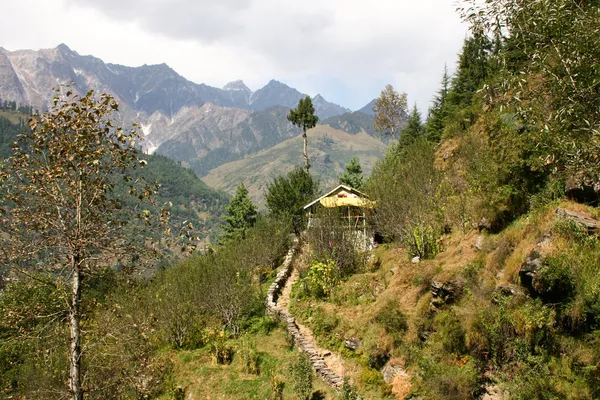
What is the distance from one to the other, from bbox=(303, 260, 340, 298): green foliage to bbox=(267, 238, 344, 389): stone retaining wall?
1.79 metres

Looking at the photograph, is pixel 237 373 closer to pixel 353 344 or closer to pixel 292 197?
pixel 353 344

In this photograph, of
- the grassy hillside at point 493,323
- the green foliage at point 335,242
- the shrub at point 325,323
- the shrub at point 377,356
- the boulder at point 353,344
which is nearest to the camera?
the grassy hillside at point 493,323

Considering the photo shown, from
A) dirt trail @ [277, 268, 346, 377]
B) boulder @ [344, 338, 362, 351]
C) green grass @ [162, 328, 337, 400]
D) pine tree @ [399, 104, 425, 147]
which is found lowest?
green grass @ [162, 328, 337, 400]

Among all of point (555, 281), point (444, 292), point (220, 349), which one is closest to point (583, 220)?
point (555, 281)

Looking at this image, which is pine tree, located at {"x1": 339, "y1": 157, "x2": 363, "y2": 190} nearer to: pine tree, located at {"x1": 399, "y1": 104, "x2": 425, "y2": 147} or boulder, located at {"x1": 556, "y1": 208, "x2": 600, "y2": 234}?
pine tree, located at {"x1": 399, "y1": 104, "x2": 425, "y2": 147}

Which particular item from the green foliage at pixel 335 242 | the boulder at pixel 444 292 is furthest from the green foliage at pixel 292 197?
the boulder at pixel 444 292

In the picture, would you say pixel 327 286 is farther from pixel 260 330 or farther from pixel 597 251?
pixel 597 251

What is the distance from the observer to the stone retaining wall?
41.6 feet

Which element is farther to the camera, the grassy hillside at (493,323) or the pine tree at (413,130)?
the pine tree at (413,130)

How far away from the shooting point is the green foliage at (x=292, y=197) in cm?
3350

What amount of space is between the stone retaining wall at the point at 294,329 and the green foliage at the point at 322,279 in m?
1.79

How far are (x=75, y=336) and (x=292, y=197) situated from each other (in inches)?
1061

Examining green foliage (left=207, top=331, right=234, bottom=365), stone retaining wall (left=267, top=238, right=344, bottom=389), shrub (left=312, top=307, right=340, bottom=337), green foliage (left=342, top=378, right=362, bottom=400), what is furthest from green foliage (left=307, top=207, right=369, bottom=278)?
green foliage (left=342, top=378, right=362, bottom=400)

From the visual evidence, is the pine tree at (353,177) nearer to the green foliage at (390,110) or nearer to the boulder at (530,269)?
the green foliage at (390,110)
